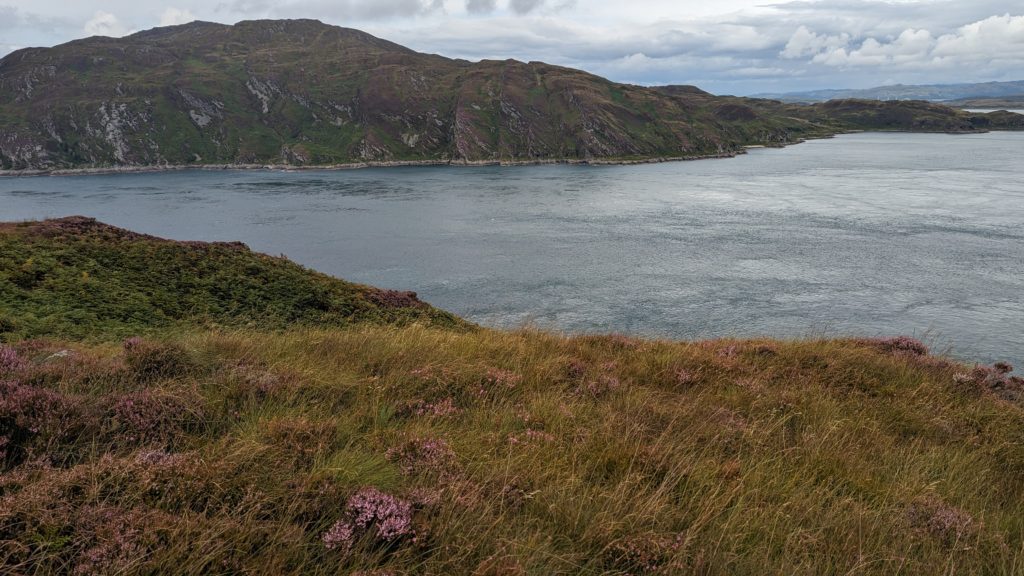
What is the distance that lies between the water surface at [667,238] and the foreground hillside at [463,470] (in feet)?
42.7

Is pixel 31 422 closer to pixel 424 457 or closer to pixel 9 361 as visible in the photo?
pixel 9 361

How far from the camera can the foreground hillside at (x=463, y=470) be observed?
3.72 m

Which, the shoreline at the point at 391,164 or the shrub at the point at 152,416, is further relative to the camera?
the shoreline at the point at 391,164

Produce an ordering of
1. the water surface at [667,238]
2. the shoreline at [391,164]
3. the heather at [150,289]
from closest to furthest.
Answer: the heather at [150,289] → the water surface at [667,238] → the shoreline at [391,164]

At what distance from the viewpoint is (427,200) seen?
318 ft

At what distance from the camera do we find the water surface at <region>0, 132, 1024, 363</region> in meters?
36.5

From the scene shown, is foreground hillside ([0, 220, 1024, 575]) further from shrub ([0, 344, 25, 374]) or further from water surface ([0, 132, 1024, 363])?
water surface ([0, 132, 1024, 363])

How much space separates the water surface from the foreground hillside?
513 inches

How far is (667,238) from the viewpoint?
204ft

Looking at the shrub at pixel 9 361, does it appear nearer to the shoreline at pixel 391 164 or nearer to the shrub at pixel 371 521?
the shrub at pixel 371 521

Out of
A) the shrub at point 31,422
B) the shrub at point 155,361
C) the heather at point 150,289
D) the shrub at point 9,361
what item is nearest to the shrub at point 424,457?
the shrub at point 31,422

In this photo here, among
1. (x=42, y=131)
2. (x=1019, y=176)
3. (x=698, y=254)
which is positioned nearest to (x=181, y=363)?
(x=698, y=254)

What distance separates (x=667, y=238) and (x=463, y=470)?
60489mm

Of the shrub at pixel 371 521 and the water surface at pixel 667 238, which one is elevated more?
the shrub at pixel 371 521
